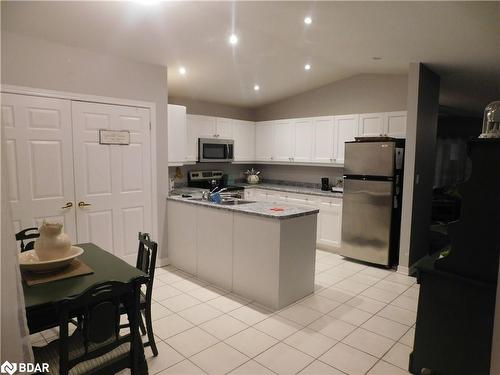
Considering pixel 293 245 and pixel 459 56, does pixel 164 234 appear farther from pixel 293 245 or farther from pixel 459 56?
pixel 459 56

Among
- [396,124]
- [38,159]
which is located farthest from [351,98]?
[38,159]

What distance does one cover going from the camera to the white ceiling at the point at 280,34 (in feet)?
8.84

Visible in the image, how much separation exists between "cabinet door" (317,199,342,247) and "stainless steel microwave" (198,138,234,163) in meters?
1.97

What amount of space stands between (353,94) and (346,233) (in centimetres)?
231

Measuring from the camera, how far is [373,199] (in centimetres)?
429

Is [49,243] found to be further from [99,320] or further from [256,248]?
[256,248]

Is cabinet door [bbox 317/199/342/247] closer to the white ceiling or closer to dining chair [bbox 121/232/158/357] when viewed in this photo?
the white ceiling

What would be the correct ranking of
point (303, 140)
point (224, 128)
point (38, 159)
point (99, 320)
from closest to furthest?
point (99, 320) → point (38, 159) → point (303, 140) → point (224, 128)

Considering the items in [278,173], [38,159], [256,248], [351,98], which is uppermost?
[351,98]

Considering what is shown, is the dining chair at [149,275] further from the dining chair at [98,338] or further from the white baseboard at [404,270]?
the white baseboard at [404,270]

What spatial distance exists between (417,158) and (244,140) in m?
3.23

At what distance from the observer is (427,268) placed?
2148 mm

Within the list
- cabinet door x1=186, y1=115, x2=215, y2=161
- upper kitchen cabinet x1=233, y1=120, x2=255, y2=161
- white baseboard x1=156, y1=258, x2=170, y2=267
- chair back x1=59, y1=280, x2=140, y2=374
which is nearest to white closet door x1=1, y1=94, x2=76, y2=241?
white baseboard x1=156, y1=258, x2=170, y2=267

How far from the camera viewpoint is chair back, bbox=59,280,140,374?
4.83 ft
